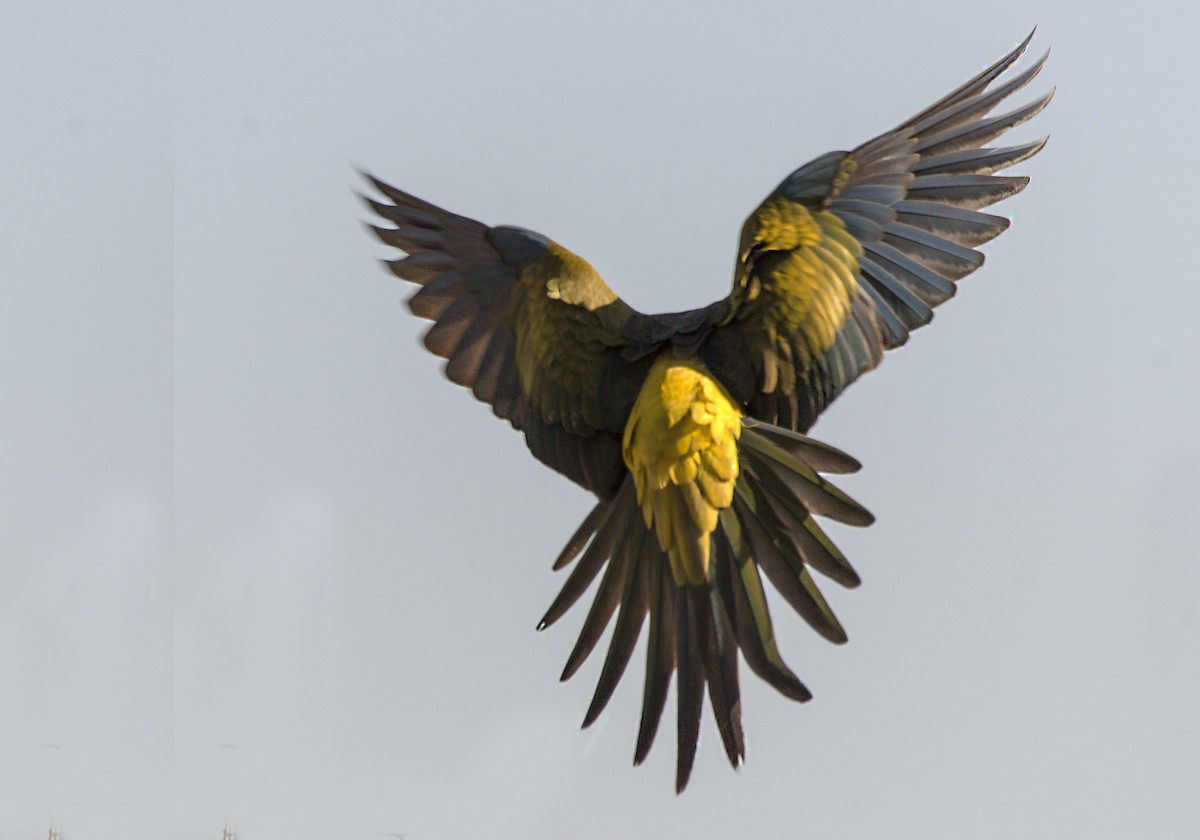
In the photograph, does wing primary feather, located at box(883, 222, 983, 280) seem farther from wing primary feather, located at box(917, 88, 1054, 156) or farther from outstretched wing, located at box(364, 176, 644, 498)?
outstretched wing, located at box(364, 176, 644, 498)

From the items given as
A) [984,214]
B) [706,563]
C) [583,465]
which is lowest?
[706,563]

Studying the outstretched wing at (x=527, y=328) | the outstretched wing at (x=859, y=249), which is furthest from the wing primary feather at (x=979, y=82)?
the outstretched wing at (x=527, y=328)

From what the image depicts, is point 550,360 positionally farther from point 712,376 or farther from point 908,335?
point 908,335

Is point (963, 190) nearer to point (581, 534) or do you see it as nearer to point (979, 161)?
point (979, 161)

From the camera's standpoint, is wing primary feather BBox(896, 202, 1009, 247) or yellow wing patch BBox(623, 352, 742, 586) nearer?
yellow wing patch BBox(623, 352, 742, 586)

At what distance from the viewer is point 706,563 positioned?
3.21 metres

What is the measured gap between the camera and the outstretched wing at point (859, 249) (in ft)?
11.0

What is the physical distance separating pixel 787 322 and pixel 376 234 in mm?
1108

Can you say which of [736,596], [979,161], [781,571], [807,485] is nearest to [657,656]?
[736,596]

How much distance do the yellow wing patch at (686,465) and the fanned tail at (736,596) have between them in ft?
0.13

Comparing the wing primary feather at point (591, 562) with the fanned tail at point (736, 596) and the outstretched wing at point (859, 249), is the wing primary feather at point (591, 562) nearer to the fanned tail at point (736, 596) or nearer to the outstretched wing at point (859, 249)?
the fanned tail at point (736, 596)

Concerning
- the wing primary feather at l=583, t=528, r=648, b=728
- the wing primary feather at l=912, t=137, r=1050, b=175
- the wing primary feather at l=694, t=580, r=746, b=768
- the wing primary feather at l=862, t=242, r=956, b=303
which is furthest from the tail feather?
the wing primary feather at l=912, t=137, r=1050, b=175

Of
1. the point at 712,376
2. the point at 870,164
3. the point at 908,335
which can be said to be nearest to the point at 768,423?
the point at 712,376

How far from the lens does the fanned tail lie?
3.15m
